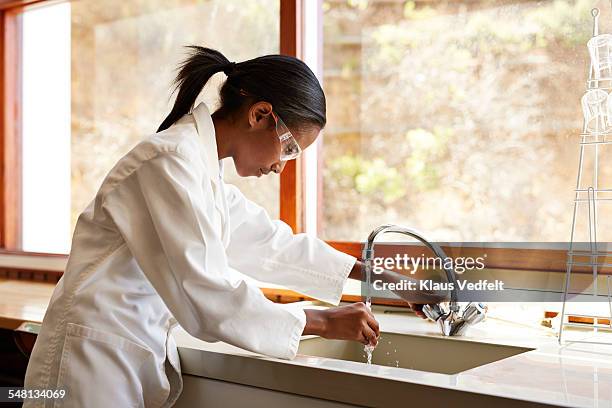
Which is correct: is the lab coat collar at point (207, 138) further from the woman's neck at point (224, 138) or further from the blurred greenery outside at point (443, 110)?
the blurred greenery outside at point (443, 110)

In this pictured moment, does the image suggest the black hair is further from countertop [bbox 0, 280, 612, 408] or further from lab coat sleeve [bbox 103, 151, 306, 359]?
countertop [bbox 0, 280, 612, 408]

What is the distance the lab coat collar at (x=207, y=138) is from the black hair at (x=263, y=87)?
6cm

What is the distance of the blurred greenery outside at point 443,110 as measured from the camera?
68.5 inches

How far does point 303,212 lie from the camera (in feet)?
7.07

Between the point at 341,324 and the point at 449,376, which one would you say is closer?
the point at 449,376

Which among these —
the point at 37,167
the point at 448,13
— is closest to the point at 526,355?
the point at 448,13

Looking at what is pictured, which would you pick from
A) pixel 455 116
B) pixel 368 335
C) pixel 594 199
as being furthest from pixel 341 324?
pixel 455 116

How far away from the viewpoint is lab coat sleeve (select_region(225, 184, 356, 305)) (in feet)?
5.16

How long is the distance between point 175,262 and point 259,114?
0.34m

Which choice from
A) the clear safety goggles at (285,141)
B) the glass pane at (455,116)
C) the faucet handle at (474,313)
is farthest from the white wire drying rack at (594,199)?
the clear safety goggles at (285,141)

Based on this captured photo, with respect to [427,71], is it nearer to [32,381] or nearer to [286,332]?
[286,332]

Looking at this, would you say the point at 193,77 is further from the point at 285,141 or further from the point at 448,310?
the point at 448,310

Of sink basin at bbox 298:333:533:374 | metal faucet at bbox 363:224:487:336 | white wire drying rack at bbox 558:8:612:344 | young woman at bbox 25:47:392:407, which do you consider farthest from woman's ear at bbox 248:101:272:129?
white wire drying rack at bbox 558:8:612:344

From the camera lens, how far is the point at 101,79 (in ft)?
9.29
